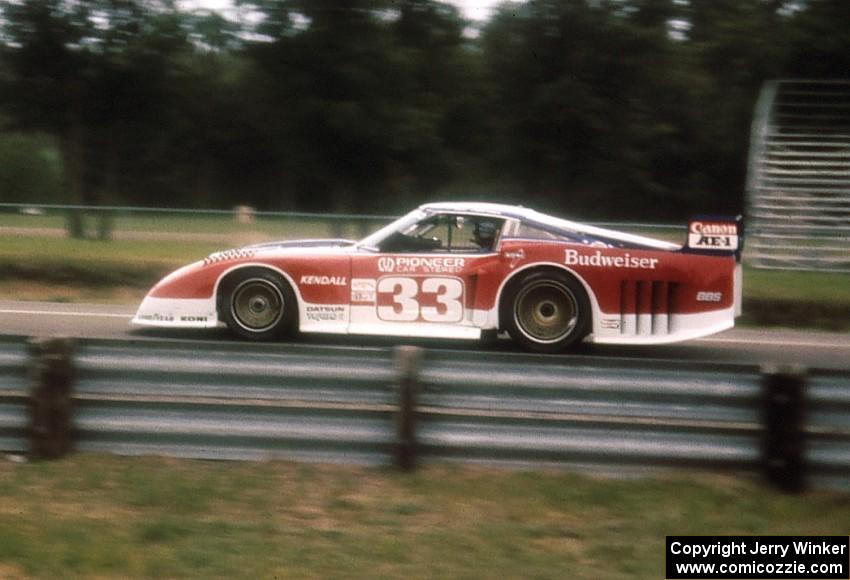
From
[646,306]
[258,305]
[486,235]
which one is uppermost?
[486,235]

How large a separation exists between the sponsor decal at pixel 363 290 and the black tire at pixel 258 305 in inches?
21.9

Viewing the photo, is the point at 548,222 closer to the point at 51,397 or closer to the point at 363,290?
the point at 363,290

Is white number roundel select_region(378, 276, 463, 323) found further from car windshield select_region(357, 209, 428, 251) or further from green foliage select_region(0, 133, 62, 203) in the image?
green foliage select_region(0, 133, 62, 203)

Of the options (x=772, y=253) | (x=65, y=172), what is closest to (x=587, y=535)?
(x=772, y=253)

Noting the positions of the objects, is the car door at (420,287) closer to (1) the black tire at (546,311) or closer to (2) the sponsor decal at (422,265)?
(2) the sponsor decal at (422,265)

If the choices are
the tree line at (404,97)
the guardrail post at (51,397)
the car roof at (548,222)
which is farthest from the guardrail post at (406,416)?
the tree line at (404,97)

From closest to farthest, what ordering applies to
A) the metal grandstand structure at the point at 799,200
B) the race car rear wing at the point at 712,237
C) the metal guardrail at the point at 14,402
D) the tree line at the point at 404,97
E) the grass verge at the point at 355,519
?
the grass verge at the point at 355,519, the metal guardrail at the point at 14,402, the race car rear wing at the point at 712,237, the metal grandstand structure at the point at 799,200, the tree line at the point at 404,97

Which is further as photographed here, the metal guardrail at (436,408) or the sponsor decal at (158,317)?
the sponsor decal at (158,317)

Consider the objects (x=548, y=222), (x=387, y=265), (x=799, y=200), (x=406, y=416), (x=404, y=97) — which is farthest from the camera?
(x=404, y=97)

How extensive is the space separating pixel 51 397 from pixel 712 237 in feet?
19.6

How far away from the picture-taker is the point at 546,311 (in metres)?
9.90

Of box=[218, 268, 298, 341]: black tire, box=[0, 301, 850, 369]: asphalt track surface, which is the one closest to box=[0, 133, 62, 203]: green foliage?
box=[0, 301, 850, 369]: asphalt track surface

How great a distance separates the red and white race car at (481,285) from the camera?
9656 millimetres

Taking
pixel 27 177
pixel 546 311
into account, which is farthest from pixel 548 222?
pixel 27 177
